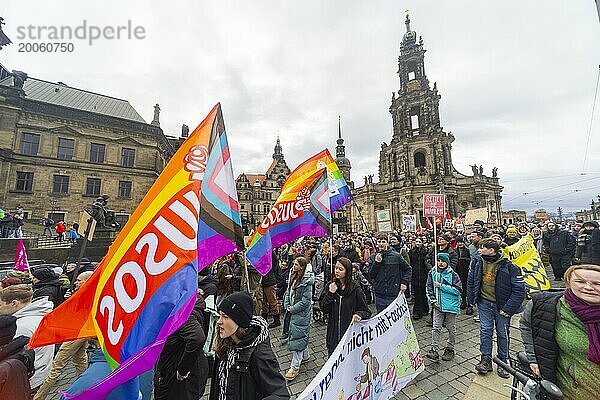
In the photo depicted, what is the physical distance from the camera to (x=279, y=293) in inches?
377

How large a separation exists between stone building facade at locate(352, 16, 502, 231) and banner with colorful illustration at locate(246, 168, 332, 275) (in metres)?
41.2

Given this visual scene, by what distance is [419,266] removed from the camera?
8.09 meters

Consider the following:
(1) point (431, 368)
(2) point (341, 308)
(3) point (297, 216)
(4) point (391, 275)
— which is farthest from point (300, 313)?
(1) point (431, 368)

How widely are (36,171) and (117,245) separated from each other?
1291 inches

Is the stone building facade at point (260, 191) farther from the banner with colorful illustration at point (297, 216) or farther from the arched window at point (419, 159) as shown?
the banner with colorful illustration at point (297, 216)

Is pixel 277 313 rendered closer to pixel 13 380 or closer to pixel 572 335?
pixel 13 380

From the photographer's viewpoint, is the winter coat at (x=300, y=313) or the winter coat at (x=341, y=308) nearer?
the winter coat at (x=341, y=308)

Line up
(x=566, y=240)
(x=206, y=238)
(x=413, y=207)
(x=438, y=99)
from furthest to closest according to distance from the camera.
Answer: (x=438, y=99)
(x=413, y=207)
(x=566, y=240)
(x=206, y=238)

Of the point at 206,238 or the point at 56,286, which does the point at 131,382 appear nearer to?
the point at 206,238

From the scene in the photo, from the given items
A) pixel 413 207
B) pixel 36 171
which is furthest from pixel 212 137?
pixel 413 207

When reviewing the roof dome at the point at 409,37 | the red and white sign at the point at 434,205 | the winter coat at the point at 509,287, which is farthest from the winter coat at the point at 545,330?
the roof dome at the point at 409,37

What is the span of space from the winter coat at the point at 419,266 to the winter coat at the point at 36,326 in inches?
316

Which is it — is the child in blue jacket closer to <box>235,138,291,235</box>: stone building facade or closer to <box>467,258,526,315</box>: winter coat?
<box>467,258,526,315</box>: winter coat

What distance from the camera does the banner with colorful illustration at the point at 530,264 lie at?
5.14 m
